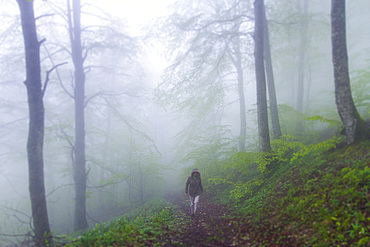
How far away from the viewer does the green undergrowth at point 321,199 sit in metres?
3.91

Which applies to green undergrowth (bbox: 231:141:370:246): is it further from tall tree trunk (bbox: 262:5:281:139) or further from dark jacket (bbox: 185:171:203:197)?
tall tree trunk (bbox: 262:5:281:139)

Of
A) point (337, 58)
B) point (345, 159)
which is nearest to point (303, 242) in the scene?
point (345, 159)

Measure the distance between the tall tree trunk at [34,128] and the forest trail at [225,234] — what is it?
3.25 metres

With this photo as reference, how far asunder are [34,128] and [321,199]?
720 centimetres

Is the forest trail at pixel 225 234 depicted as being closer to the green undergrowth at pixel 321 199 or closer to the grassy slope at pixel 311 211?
the grassy slope at pixel 311 211

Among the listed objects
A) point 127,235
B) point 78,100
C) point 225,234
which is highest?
point 78,100

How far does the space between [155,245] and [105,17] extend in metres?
10.5

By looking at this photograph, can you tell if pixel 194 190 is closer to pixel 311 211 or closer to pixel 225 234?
pixel 225 234

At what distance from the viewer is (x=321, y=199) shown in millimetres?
4875

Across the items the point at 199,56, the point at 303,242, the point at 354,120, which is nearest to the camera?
the point at 303,242

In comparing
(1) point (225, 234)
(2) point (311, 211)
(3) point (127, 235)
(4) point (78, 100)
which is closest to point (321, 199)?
(2) point (311, 211)

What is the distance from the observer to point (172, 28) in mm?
11156

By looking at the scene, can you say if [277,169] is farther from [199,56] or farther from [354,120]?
[199,56]

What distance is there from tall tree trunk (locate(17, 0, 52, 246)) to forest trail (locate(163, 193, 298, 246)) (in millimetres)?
3250
